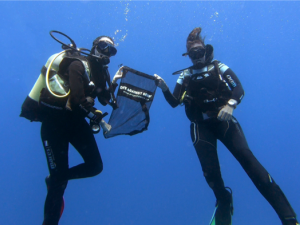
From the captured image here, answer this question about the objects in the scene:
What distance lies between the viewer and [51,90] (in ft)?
9.57

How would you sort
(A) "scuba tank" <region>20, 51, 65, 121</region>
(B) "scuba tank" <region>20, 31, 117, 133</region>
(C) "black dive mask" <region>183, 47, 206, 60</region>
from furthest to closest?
(C) "black dive mask" <region>183, 47, 206, 60</region>, (A) "scuba tank" <region>20, 51, 65, 121</region>, (B) "scuba tank" <region>20, 31, 117, 133</region>

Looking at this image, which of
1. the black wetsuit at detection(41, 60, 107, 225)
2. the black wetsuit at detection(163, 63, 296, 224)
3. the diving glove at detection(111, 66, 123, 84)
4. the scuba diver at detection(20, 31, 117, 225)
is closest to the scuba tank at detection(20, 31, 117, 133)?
the scuba diver at detection(20, 31, 117, 225)

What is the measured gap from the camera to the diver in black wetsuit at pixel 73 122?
297 cm

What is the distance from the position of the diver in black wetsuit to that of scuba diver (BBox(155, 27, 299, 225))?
4.14 ft

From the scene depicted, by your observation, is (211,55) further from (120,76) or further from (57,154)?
(57,154)

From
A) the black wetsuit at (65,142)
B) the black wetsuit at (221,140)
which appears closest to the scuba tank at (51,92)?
the black wetsuit at (65,142)

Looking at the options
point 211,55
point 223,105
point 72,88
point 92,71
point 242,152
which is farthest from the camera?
point 211,55

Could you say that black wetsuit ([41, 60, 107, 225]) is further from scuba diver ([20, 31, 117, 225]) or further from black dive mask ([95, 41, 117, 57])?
black dive mask ([95, 41, 117, 57])

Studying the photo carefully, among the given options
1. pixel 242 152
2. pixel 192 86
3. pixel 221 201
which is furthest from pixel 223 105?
pixel 221 201

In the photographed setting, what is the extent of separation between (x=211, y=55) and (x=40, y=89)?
3.13m

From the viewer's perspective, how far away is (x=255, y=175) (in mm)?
2977

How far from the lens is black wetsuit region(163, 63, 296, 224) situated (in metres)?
2.94

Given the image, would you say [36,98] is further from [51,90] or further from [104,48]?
[104,48]

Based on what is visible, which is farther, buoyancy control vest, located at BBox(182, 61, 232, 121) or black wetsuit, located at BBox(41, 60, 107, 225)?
buoyancy control vest, located at BBox(182, 61, 232, 121)
